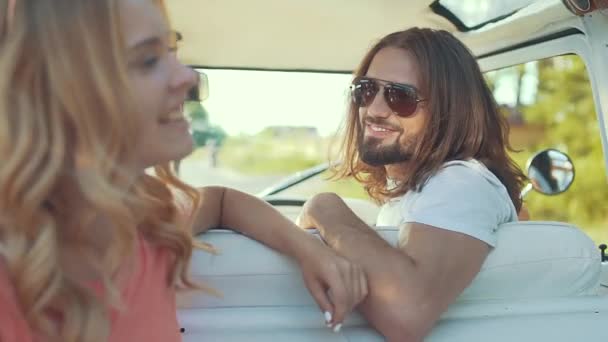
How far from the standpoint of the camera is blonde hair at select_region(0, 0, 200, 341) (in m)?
0.99

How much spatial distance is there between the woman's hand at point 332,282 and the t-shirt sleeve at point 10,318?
2.06 feet

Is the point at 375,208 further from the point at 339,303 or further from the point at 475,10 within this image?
the point at 339,303

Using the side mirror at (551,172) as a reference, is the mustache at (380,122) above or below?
above

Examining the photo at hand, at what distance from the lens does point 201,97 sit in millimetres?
1673

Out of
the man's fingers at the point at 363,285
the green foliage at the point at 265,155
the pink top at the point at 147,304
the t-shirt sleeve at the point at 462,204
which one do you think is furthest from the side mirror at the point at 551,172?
the green foliage at the point at 265,155

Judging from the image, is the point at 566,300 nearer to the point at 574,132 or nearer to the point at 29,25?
the point at 29,25

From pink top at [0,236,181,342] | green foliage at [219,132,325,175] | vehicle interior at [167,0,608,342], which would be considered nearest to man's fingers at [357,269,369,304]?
vehicle interior at [167,0,608,342]

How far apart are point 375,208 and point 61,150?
2636 mm

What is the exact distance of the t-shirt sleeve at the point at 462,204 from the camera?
166cm

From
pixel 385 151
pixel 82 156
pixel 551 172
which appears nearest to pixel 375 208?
pixel 551 172

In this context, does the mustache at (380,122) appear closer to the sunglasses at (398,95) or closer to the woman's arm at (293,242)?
the sunglasses at (398,95)

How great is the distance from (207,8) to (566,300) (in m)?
1.61

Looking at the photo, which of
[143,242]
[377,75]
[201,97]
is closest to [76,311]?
[143,242]

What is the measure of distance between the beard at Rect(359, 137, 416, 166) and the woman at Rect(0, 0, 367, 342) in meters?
1.10
